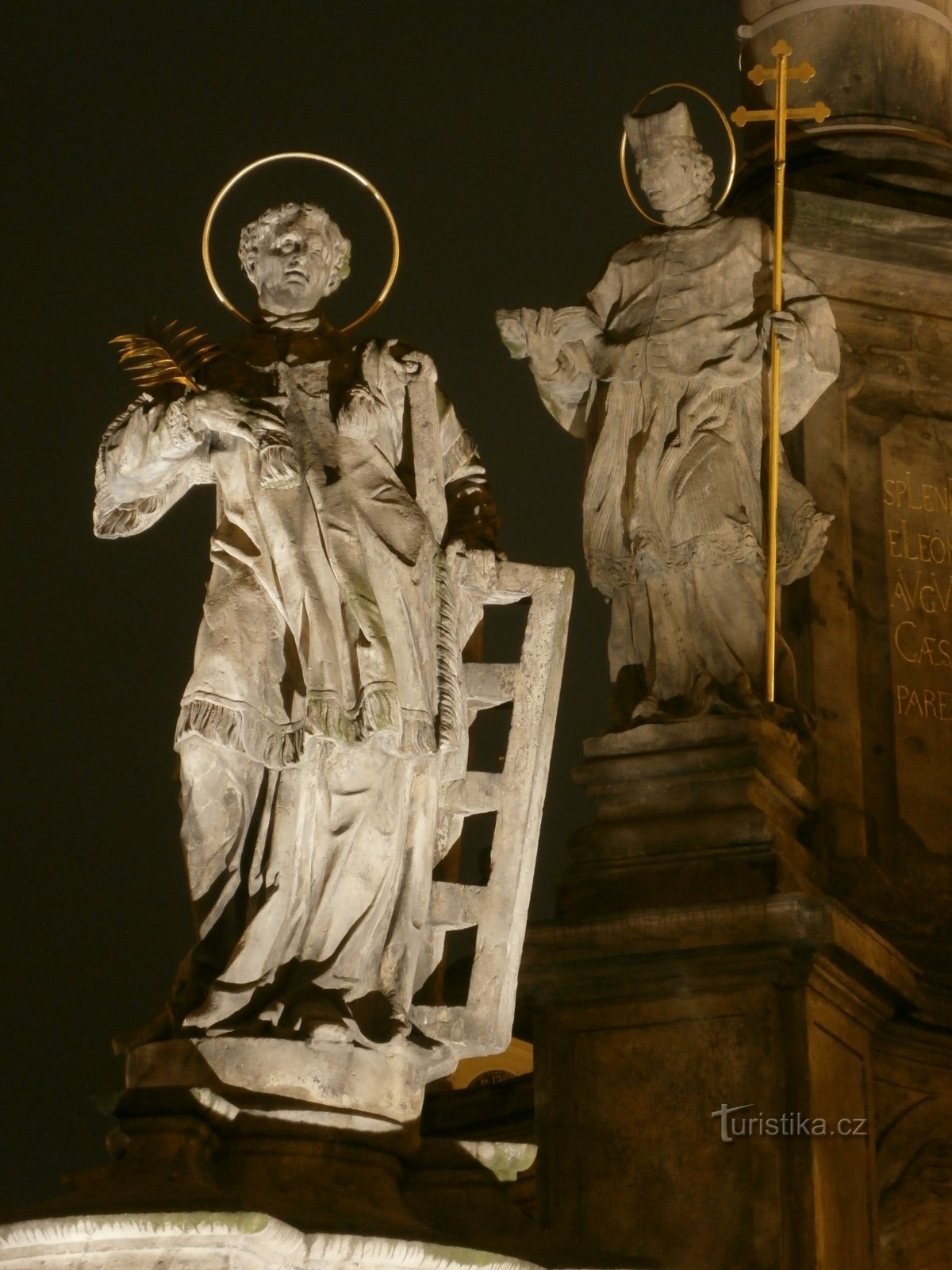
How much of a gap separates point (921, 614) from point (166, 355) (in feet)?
15.0

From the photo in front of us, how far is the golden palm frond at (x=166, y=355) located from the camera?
8.21 metres

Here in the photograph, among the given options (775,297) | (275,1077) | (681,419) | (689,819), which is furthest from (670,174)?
(275,1077)

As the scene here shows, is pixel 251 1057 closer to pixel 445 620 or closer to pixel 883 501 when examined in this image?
pixel 445 620

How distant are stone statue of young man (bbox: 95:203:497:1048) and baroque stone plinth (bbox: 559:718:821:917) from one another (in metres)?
2.10

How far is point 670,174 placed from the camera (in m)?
11.3

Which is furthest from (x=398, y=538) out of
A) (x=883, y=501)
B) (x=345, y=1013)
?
(x=883, y=501)

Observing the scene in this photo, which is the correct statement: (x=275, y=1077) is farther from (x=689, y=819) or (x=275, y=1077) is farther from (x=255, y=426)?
(x=689, y=819)

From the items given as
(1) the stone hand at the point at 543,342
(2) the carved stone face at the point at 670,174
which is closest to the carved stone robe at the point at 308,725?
(1) the stone hand at the point at 543,342

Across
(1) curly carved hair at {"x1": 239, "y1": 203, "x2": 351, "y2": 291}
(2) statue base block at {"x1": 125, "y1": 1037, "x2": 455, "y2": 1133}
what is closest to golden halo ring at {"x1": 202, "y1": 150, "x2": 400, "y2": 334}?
(1) curly carved hair at {"x1": 239, "y1": 203, "x2": 351, "y2": 291}

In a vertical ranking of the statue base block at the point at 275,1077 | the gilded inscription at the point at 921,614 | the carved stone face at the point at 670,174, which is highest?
the carved stone face at the point at 670,174

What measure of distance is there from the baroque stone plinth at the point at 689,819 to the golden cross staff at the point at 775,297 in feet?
1.13

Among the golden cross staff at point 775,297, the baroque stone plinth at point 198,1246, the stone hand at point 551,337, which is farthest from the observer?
the stone hand at point 551,337

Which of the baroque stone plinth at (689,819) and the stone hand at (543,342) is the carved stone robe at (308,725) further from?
the stone hand at (543,342)

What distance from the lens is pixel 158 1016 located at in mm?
7602
